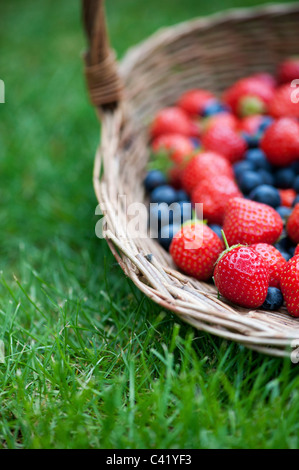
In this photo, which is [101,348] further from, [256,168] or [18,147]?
[18,147]

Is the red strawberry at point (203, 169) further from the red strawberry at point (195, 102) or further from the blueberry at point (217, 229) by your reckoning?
the red strawberry at point (195, 102)

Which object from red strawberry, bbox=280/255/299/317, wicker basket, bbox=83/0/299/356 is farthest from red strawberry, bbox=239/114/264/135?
red strawberry, bbox=280/255/299/317

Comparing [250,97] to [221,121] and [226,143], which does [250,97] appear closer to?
[221,121]

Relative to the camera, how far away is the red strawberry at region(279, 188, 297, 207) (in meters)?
1.35

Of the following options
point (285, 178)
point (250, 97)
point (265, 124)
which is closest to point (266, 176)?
point (285, 178)

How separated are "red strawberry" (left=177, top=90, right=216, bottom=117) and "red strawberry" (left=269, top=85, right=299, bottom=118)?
262 mm

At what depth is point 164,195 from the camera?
141 centimetres

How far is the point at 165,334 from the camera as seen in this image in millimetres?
1046

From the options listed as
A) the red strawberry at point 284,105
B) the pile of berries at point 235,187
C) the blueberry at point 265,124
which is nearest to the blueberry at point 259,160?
the pile of berries at point 235,187

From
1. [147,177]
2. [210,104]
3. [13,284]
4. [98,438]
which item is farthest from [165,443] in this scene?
[210,104]

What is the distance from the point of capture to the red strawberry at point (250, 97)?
175 cm

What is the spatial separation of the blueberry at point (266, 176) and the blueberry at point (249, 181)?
3 centimetres

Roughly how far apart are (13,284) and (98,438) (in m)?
0.65

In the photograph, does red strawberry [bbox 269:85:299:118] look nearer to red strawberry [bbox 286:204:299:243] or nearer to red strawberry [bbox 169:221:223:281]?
red strawberry [bbox 286:204:299:243]
